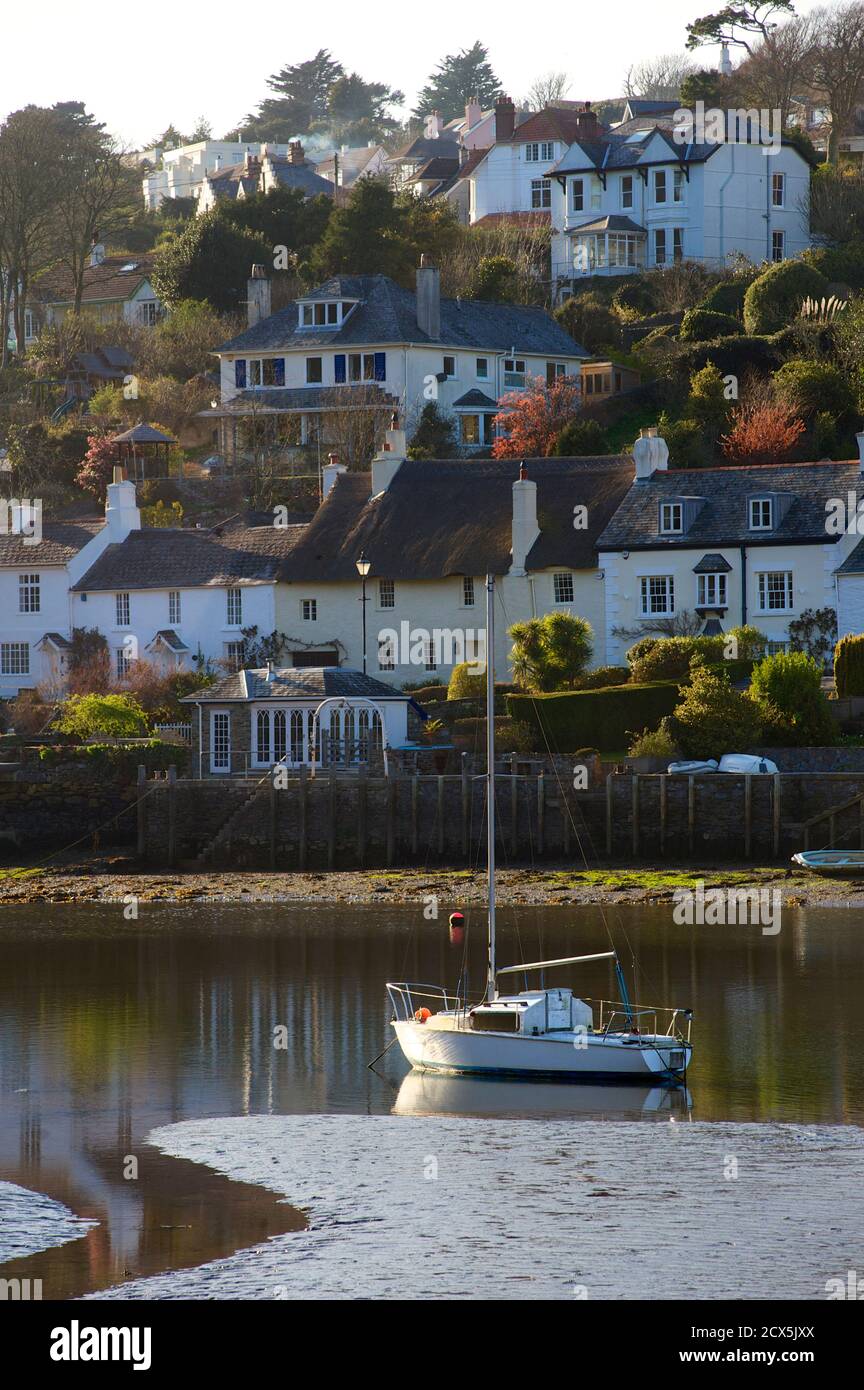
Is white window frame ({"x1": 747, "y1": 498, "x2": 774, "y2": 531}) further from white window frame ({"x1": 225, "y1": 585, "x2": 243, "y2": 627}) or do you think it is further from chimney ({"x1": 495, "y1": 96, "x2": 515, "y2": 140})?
chimney ({"x1": 495, "y1": 96, "x2": 515, "y2": 140})

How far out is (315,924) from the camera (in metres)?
42.2

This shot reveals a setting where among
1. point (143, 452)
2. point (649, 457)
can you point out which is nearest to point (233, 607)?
point (649, 457)

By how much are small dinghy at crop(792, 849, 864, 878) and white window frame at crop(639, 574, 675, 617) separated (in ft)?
49.4

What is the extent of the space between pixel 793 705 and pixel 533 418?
30465 mm

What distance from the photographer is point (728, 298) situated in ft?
278

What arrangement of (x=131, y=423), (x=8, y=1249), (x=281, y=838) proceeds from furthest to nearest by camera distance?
(x=131, y=423), (x=281, y=838), (x=8, y=1249)

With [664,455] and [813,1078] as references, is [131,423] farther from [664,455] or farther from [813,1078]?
[813,1078]

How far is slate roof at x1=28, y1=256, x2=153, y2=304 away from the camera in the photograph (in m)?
114

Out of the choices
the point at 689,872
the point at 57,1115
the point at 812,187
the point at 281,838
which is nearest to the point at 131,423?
the point at 812,187

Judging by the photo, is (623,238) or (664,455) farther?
(623,238)

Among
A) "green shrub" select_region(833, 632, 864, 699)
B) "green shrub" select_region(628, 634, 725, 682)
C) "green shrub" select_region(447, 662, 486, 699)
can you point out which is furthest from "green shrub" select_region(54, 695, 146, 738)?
"green shrub" select_region(833, 632, 864, 699)

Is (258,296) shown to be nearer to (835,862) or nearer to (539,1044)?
(835,862)

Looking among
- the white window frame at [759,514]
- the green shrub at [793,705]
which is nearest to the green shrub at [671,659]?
the green shrub at [793,705]
